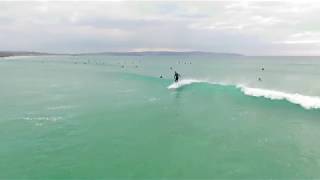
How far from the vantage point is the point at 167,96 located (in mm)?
36938

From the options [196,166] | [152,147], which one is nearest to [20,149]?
[152,147]

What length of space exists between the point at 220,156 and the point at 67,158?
695 centimetres

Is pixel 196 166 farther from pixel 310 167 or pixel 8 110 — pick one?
pixel 8 110

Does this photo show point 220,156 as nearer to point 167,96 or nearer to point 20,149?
point 20,149

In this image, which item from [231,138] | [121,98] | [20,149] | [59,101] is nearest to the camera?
[20,149]

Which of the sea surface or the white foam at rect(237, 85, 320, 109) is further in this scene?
the white foam at rect(237, 85, 320, 109)

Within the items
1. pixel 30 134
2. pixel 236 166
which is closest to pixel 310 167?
pixel 236 166

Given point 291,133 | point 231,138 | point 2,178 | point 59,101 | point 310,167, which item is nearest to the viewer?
point 2,178

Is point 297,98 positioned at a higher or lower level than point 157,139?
lower

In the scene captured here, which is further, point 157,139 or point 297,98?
point 297,98

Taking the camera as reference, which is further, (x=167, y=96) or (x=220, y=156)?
(x=167, y=96)

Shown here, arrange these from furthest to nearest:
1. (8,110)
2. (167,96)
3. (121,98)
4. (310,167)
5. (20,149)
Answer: (167,96) → (121,98) → (8,110) → (20,149) → (310,167)

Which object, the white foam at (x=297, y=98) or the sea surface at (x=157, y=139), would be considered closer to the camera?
the sea surface at (x=157, y=139)

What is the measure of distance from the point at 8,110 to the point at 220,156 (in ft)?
58.0
